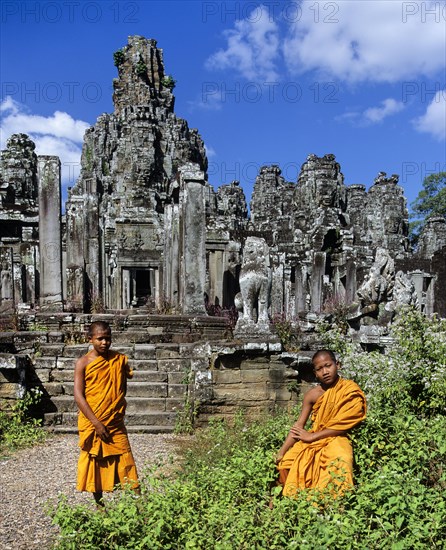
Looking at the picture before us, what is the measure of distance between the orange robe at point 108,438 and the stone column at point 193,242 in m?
6.59

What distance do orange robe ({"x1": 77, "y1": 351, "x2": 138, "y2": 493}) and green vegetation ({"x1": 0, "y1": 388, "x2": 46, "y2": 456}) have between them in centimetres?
290

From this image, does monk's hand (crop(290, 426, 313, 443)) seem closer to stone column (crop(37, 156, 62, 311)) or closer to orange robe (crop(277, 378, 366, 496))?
orange robe (crop(277, 378, 366, 496))

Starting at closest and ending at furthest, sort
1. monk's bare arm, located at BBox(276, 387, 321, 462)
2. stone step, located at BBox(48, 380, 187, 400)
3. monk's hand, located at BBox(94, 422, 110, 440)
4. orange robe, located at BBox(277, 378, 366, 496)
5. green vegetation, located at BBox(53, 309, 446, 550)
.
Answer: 1. green vegetation, located at BBox(53, 309, 446, 550)
2. orange robe, located at BBox(277, 378, 366, 496)
3. monk's hand, located at BBox(94, 422, 110, 440)
4. monk's bare arm, located at BBox(276, 387, 321, 462)
5. stone step, located at BBox(48, 380, 187, 400)

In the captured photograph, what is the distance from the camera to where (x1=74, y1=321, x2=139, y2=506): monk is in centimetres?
410

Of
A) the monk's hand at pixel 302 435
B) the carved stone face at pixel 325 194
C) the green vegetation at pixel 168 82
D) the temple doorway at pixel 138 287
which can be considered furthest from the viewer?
the green vegetation at pixel 168 82

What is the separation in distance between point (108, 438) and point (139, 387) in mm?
4031

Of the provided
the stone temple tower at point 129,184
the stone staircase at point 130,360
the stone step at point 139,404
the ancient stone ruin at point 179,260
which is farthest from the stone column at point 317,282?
the stone step at point 139,404

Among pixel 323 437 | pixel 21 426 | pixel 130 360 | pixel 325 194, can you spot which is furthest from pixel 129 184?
pixel 323 437

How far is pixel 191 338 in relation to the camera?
34.1 ft

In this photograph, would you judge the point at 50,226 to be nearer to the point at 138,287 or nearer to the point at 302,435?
the point at 302,435

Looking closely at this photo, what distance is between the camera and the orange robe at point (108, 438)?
410 centimetres

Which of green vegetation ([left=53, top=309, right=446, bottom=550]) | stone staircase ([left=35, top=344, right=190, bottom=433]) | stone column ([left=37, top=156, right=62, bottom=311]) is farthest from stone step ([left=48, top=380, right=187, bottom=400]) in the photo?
stone column ([left=37, top=156, right=62, bottom=311])

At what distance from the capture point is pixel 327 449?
4070 mm

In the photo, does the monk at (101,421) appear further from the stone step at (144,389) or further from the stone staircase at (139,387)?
the stone step at (144,389)
